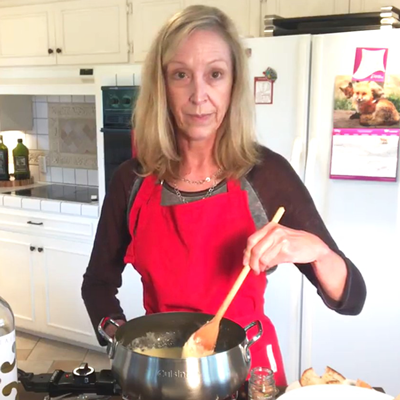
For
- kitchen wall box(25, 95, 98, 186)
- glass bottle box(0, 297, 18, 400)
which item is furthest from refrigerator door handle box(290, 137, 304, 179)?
kitchen wall box(25, 95, 98, 186)

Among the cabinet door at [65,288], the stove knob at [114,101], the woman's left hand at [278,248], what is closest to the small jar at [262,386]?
the woman's left hand at [278,248]

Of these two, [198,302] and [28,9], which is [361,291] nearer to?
[198,302]

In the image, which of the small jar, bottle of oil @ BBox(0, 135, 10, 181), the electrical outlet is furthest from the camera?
the electrical outlet

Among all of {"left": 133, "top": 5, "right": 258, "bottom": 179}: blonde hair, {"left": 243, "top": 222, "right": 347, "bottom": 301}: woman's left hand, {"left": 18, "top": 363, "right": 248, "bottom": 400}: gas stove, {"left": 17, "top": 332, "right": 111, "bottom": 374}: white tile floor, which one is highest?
{"left": 133, "top": 5, "right": 258, "bottom": 179}: blonde hair

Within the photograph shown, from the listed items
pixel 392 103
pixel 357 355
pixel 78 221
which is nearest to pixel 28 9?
pixel 78 221

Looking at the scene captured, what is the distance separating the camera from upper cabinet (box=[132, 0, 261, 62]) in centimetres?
226

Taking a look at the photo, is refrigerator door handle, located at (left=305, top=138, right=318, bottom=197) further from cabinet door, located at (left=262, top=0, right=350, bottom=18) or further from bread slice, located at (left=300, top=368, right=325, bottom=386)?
bread slice, located at (left=300, top=368, right=325, bottom=386)

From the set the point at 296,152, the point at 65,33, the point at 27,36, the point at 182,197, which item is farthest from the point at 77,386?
the point at 27,36

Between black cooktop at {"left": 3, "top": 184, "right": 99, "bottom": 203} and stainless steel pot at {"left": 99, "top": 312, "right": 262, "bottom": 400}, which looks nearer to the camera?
stainless steel pot at {"left": 99, "top": 312, "right": 262, "bottom": 400}

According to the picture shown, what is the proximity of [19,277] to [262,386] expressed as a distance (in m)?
2.34

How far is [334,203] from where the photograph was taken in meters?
1.88

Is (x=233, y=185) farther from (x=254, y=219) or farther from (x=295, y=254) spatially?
(x=295, y=254)

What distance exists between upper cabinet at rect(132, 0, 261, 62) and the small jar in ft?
5.68

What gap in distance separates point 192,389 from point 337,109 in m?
1.38
